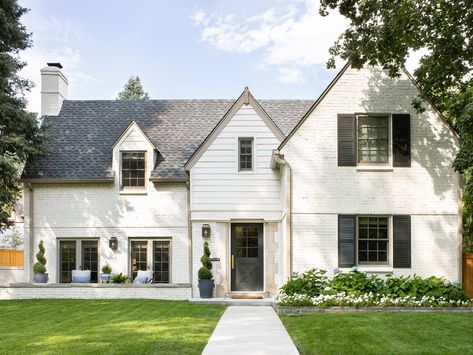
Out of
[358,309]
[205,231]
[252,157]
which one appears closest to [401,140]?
[252,157]

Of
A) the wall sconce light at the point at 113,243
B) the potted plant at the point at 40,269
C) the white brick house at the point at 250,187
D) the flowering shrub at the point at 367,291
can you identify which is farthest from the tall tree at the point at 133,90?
the flowering shrub at the point at 367,291

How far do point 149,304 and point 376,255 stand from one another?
6.64 meters

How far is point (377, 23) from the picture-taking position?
14695 millimetres

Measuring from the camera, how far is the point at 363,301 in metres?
14.4

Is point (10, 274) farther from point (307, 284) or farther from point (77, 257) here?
point (307, 284)

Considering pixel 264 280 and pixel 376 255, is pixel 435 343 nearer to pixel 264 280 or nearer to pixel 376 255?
pixel 376 255

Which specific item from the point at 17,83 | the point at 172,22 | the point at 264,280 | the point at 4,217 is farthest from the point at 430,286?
the point at 17,83

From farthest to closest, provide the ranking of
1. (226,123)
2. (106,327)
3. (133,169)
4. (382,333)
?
(133,169)
(226,123)
(106,327)
(382,333)

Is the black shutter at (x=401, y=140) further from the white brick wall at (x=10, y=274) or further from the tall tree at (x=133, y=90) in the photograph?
the tall tree at (x=133, y=90)

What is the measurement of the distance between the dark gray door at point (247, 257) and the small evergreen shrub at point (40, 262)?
656cm

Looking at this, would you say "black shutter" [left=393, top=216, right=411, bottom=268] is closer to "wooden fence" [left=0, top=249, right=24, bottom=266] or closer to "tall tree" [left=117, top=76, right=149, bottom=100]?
"wooden fence" [left=0, top=249, right=24, bottom=266]

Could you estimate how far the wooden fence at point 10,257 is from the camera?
74.0 ft

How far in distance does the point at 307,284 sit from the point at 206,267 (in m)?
3.93

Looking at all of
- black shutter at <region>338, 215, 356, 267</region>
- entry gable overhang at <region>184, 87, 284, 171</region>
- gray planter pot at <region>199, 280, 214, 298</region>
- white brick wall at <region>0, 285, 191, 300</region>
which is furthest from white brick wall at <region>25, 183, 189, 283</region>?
black shutter at <region>338, 215, 356, 267</region>
